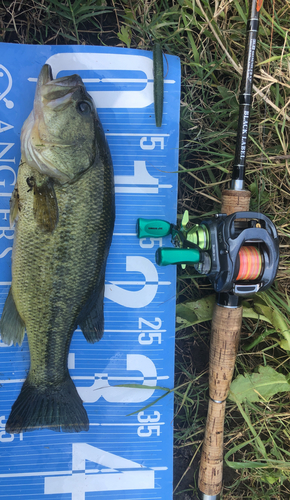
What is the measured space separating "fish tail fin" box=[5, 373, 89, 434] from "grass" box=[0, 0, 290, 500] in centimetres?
60

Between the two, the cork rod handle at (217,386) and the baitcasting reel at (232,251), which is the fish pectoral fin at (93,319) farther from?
the cork rod handle at (217,386)

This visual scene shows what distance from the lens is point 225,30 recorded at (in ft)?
5.57

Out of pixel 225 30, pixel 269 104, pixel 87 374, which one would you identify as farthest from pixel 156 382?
pixel 225 30

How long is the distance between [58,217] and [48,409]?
0.98 m

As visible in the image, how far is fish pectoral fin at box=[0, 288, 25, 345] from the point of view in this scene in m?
1.57

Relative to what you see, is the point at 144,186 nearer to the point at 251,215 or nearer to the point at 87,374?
the point at 251,215

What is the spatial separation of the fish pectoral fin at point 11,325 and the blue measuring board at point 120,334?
0.40 ft

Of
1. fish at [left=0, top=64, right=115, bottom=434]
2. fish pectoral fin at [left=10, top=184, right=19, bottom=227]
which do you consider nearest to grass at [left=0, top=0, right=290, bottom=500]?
fish at [left=0, top=64, right=115, bottom=434]

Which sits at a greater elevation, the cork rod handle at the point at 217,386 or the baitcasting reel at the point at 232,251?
the baitcasting reel at the point at 232,251

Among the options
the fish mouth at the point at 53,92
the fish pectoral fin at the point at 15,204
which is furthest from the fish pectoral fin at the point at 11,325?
the fish mouth at the point at 53,92

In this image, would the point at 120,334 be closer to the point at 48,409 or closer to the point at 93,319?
the point at 93,319

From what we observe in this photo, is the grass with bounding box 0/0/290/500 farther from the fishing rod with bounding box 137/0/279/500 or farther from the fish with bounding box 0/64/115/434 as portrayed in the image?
the fish with bounding box 0/64/115/434

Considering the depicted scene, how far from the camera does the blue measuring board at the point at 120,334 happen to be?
1.67 m

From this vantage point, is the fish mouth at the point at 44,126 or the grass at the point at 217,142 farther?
the grass at the point at 217,142
